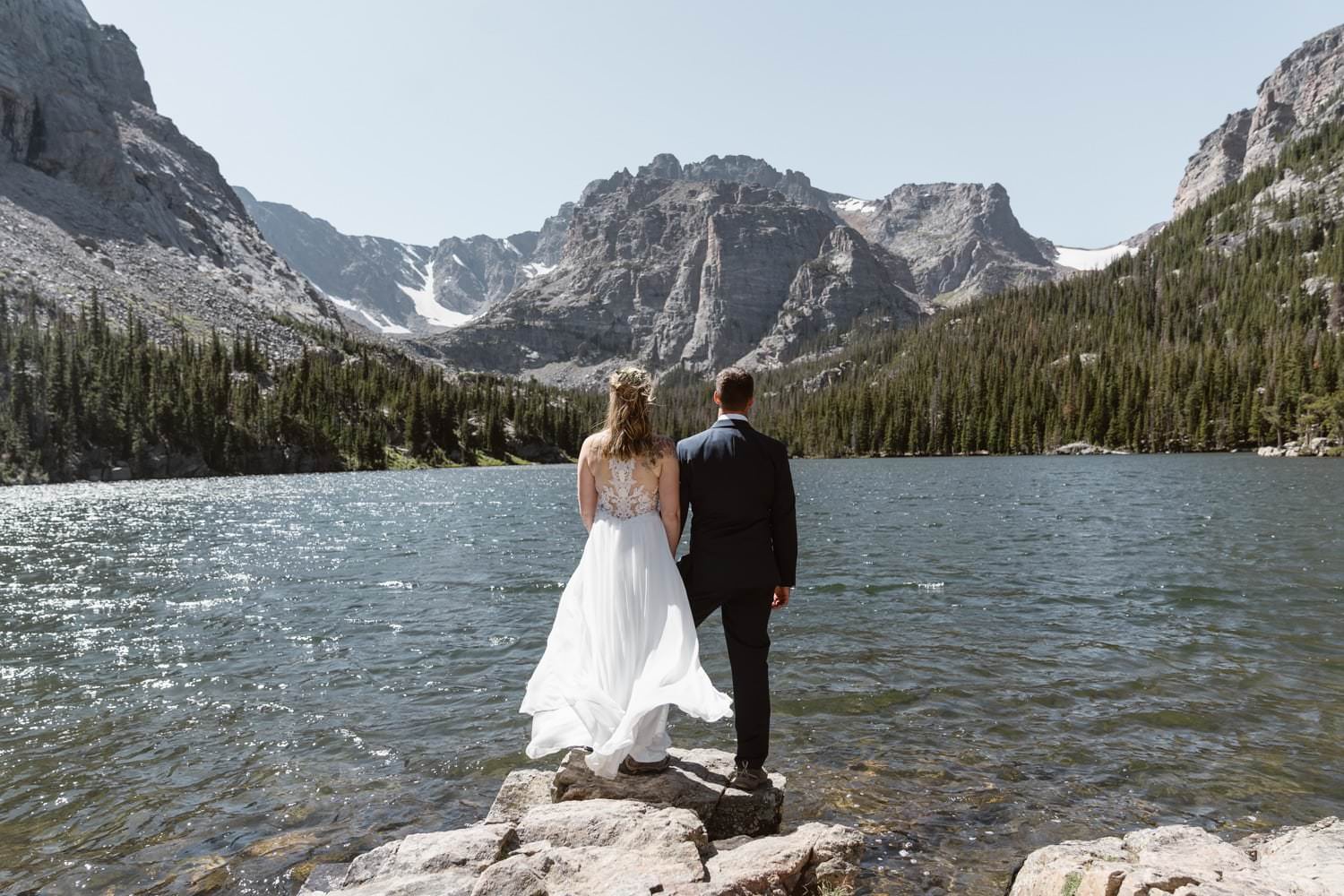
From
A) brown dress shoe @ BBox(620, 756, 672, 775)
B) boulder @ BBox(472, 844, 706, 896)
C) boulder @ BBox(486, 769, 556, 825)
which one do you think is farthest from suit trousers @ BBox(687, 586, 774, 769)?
boulder @ BBox(486, 769, 556, 825)

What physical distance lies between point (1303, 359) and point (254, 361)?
644 ft

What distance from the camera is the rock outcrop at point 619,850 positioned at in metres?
5.62

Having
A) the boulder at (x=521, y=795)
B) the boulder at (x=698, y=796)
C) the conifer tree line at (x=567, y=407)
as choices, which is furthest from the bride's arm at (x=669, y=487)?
the conifer tree line at (x=567, y=407)

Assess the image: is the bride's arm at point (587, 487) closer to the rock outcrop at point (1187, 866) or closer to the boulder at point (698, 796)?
the boulder at point (698, 796)

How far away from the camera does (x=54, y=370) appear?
11062 cm

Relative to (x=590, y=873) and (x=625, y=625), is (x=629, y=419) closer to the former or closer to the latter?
(x=625, y=625)

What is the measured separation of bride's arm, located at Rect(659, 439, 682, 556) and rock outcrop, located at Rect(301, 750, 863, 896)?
8.23 ft

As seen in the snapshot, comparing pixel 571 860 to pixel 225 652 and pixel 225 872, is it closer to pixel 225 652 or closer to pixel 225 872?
pixel 225 872

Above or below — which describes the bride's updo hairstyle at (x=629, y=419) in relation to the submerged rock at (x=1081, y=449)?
below

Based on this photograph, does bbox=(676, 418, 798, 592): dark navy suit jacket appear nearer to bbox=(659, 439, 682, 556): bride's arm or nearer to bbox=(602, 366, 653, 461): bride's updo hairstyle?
bbox=(659, 439, 682, 556): bride's arm

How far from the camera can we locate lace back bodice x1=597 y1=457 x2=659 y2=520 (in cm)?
784

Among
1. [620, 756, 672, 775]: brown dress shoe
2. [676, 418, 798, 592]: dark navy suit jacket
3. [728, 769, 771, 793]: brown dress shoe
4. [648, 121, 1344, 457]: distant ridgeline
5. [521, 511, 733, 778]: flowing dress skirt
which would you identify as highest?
[648, 121, 1344, 457]: distant ridgeline

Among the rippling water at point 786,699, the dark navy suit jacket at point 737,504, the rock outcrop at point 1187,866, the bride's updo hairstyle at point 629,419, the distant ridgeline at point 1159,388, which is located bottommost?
the rippling water at point 786,699

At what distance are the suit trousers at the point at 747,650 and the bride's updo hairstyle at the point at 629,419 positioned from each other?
5.37 ft
